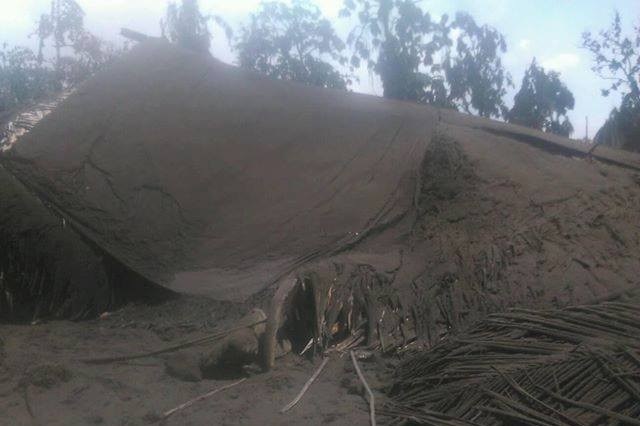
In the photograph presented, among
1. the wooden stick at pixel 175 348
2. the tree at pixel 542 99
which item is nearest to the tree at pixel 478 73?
the tree at pixel 542 99

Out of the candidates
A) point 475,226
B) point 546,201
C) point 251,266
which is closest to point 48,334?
point 251,266

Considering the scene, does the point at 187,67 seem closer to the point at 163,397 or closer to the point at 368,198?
the point at 368,198

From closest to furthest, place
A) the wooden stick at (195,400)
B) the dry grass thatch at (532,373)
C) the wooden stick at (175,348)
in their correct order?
the dry grass thatch at (532,373), the wooden stick at (195,400), the wooden stick at (175,348)

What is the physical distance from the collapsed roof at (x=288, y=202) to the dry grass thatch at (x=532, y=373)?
100 centimetres

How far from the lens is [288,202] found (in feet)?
22.6

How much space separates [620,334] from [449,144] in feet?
10.7

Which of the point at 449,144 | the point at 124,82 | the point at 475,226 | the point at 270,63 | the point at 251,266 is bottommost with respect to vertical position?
the point at 251,266

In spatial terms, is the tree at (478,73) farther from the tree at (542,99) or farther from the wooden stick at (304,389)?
the wooden stick at (304,389)

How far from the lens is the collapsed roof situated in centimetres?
535

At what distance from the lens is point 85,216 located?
645cm

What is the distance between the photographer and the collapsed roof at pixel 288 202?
535 centimetres

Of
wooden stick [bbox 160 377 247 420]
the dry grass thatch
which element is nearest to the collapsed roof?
the dry grass thatch

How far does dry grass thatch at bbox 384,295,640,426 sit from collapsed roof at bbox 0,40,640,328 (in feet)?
3.29

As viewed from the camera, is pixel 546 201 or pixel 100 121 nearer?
pixel 546 201
